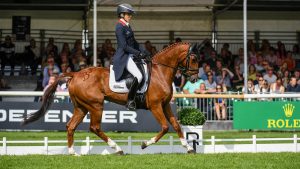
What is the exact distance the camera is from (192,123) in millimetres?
14227

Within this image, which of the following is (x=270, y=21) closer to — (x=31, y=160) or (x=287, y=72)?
(x=287, y=72)

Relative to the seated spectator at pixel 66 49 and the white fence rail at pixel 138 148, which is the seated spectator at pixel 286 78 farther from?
the white fence rail at pixel 138 148

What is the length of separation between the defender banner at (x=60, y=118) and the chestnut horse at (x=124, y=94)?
498 centimetres

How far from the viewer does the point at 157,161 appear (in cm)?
1132

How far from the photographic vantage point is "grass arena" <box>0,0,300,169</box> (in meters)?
12.9

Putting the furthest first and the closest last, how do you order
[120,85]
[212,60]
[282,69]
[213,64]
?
[212,60] < [213,64] < [282,69] < [120,85]

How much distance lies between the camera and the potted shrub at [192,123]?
14.2m

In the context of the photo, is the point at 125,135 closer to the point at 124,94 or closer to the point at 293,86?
the point at 124,94

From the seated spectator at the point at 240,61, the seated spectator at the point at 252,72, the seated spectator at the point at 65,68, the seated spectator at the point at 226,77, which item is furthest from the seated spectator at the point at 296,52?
the seated spectator at the point at 65,68

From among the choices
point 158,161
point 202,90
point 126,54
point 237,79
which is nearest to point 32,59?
point 237,79

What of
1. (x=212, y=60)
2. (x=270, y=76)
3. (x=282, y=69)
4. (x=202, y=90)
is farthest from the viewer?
(x=212, y=60)

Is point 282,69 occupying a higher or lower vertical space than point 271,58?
lower

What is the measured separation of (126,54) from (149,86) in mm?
732

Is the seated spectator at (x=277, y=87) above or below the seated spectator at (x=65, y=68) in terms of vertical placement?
below
